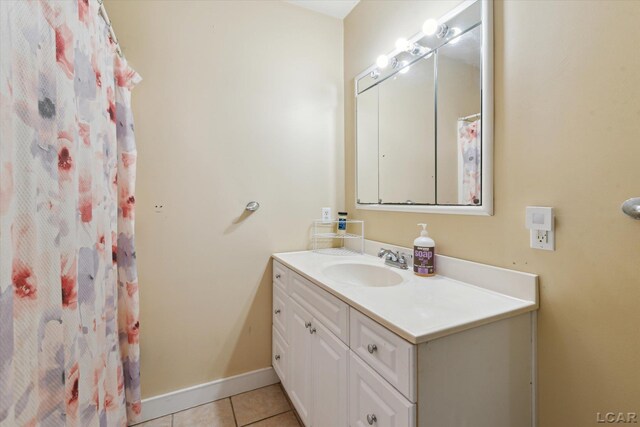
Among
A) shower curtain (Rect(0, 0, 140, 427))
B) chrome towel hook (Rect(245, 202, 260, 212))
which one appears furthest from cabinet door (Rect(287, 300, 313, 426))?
shower curtain (Rect(0, 0, 140, 427))

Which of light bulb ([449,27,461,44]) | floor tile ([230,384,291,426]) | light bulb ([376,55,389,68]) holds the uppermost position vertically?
light bulb ([376,55,389,68])

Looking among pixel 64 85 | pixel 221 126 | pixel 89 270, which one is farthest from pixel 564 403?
pixel 221 126

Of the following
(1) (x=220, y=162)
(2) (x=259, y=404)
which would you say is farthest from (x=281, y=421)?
(1) (x=220, y=162)

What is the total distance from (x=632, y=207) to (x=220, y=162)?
5.49 feet

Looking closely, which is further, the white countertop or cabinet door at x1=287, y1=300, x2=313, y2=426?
cabinet door at x1=287, y1=300, x2=313, y2=426

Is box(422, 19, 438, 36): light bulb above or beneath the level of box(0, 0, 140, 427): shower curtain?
above

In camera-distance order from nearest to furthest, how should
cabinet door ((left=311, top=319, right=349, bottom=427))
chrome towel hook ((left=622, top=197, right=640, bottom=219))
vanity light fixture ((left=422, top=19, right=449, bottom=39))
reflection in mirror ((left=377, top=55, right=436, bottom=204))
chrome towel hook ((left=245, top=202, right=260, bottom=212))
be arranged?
chrome towel hook ((left=622, top=197, right=640, bottom=219)) < cabinet door ((left=311, top=319, right=349, bottom=427)) < vanity light fixture ((left=422, top=19, right=449, bottom=39)) < reflection in mirror ((left=377, top=55, right=436, bottom=204)) < chrome towel hook ((left=245, top=202, right=260, bottom=212))

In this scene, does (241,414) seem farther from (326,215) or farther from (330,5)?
(330,5)

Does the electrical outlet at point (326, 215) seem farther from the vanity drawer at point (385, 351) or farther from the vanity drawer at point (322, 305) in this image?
the vanity drawer at point (385, 351)

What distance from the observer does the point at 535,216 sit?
3.03 ft

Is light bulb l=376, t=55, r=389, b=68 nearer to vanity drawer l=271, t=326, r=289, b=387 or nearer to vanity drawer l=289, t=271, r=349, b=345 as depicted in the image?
vanity drawer l=289, t=271, r=349, b=345

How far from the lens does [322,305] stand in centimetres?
115

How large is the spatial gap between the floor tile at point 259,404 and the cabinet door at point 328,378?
46cm

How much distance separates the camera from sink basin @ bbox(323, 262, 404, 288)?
54.7 inches
